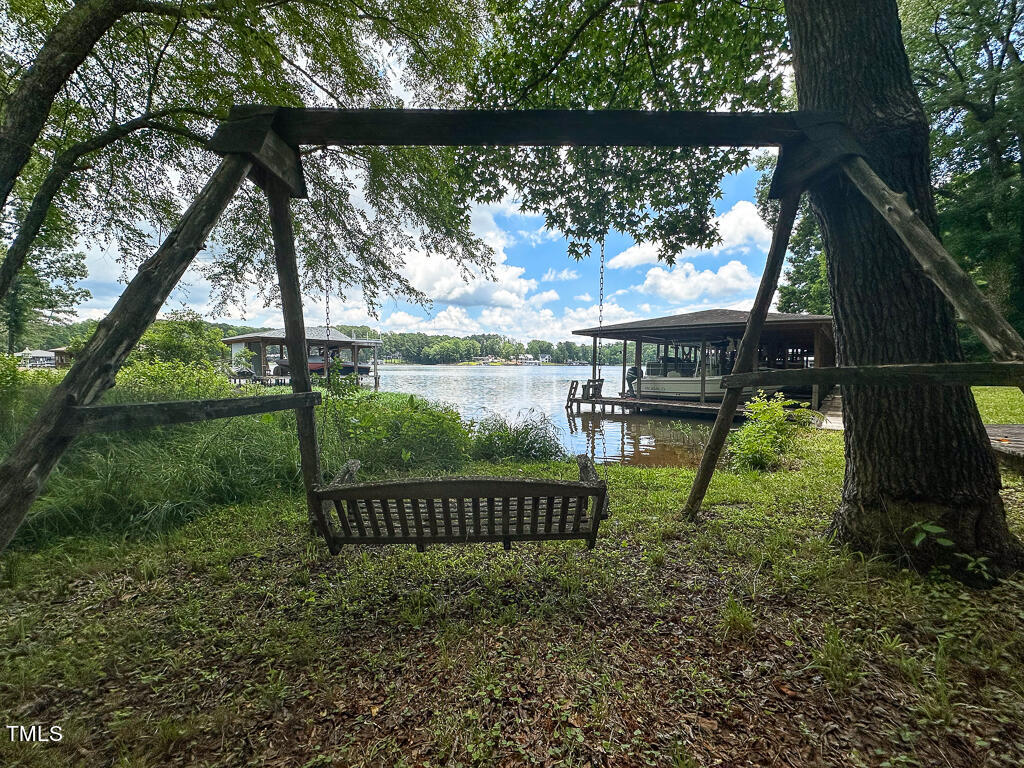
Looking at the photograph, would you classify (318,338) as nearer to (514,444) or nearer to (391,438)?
(391,438)

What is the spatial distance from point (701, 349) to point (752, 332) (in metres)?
14.1

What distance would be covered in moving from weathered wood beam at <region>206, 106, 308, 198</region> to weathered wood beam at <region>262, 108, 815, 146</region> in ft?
0.40

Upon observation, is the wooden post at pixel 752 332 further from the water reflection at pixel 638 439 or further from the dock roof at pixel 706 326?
the dock roof at pixel 706 326

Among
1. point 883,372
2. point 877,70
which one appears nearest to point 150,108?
point 877,70

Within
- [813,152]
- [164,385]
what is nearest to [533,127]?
[813,152]

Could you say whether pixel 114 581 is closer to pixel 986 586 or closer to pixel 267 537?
pixel 267 537

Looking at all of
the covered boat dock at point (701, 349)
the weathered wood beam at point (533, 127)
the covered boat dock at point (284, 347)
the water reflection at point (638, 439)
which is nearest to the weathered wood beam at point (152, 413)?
the weathered wood beam at point (533, 127)

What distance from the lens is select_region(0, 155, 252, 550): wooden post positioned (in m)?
1.34

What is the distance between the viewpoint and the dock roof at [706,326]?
518 inches

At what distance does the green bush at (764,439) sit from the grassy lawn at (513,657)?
3095 millimetres

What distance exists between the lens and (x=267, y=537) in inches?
122

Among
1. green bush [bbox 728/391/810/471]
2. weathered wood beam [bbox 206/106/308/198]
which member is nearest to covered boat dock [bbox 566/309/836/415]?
green bush [bbox 728/391/810/471]

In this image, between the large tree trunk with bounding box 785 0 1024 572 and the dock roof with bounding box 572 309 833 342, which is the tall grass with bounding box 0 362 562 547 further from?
the dock roof with bounding box 572 309 833 342

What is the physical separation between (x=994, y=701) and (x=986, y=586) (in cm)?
95
